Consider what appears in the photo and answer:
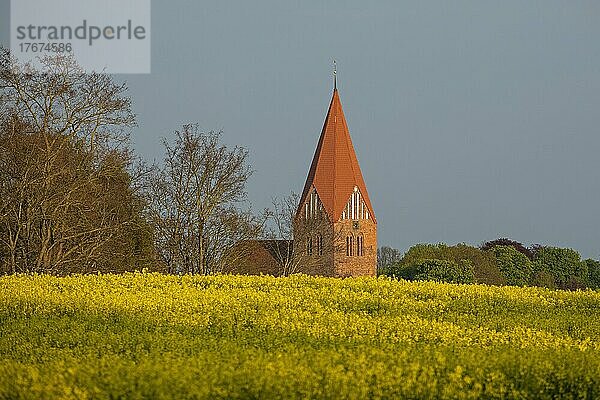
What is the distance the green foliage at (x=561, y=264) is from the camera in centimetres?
6656

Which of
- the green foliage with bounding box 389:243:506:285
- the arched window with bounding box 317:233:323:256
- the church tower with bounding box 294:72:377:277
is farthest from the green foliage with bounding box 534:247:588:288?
the arched window with bounding box 317:233:323:256

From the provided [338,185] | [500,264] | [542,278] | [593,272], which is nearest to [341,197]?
[338,185]

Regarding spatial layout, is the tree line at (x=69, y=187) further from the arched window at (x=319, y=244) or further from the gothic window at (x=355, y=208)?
the gothic window at (x=355, y=208)

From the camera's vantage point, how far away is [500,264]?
64.9 metres

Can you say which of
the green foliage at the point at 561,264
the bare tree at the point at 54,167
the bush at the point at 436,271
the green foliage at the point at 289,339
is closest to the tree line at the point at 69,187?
the bare tree at the point at 54,167

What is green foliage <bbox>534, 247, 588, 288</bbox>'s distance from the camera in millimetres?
66562

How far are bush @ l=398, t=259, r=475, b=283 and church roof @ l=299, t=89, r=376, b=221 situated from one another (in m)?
9.89

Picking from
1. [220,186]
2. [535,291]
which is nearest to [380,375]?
[535,291]

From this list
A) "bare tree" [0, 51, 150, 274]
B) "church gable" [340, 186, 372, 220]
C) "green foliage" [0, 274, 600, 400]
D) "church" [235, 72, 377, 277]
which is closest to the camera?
"green foliage" [0, 274, 600, 400]

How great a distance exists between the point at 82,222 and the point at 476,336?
18330mm

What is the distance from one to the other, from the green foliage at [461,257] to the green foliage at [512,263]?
2093 mm

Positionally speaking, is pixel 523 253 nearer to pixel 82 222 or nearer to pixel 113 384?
pixel 82 222

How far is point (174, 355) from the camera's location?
23.5 ft

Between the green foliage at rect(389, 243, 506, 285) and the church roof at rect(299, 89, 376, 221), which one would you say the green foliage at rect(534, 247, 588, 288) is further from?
the church roof at rect(299, 89, 376, 221)
